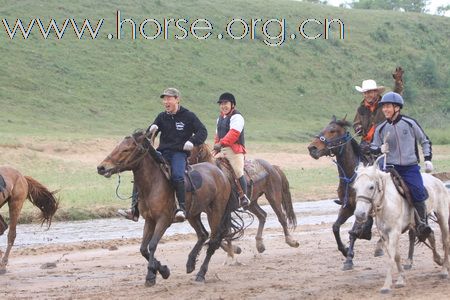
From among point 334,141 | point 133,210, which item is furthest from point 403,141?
point 133,210

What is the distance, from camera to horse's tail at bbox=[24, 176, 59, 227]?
16047 millimetres

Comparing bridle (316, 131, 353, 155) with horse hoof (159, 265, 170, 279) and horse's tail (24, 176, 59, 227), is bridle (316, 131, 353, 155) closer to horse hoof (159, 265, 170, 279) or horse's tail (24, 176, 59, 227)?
horse hoof (159, 265, 170, 279)

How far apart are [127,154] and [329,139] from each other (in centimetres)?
315

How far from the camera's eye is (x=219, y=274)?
13.7m

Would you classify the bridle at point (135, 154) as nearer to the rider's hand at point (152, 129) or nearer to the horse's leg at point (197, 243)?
the rider's hand at point (152, 129)

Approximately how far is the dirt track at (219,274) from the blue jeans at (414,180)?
42.2 inches

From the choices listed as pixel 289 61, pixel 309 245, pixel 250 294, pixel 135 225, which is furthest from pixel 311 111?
pixel 250 294

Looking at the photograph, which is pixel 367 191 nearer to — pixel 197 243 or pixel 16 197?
pixel 197 243

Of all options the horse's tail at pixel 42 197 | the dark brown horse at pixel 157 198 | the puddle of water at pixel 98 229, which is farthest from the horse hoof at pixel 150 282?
the puddle of water at pixel 98 229

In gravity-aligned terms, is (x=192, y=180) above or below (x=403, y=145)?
below

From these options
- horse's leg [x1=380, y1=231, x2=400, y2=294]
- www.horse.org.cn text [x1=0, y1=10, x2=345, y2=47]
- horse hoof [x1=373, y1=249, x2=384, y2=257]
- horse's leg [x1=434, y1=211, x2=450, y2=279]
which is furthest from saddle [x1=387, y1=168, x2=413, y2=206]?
www.horse.org.cn text [x1=0, y1=10, x2=345, y2=47]

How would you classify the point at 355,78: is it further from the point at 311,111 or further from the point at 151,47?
the point at 151,47

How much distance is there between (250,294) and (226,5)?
205ft

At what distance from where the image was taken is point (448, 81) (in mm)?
68938
